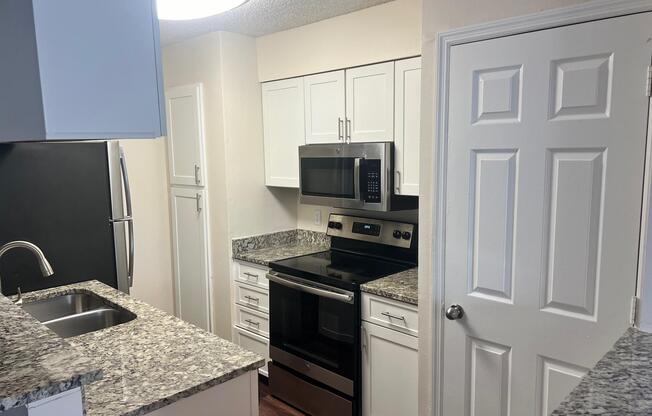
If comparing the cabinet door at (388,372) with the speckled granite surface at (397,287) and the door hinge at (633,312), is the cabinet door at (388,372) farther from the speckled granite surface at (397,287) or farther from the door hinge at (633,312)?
the door hinge at (633,312)

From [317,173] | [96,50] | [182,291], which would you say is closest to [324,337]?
[317,173]

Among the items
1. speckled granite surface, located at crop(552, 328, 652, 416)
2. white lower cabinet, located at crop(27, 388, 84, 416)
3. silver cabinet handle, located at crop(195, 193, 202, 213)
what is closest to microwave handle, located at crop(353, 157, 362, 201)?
silver cabinet handle, located at crop(195, 193, 202, 213)

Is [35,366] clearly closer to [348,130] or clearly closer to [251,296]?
[348,130]

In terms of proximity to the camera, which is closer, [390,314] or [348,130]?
[390,314]

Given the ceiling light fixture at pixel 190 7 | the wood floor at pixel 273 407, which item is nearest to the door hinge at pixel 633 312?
the ceiling light fixture at pixel 190 7

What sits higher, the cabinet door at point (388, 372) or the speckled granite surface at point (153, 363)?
the speckled granite surface at point (153, 363)

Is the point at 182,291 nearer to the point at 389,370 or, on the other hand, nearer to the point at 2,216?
the point at 2,216

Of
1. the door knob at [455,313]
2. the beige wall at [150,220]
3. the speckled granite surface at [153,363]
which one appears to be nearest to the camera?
the speckled granite surface at [153,363]

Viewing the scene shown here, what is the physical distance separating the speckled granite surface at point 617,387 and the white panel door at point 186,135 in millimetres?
2767

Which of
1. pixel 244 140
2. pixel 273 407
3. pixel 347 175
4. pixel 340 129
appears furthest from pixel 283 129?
pixel 273 407

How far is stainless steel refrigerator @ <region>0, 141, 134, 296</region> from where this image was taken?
8.05 ft

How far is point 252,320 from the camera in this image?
3.15 m

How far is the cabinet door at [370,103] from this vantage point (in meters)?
2.56

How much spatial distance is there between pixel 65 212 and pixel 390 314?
6.09 feet
